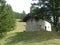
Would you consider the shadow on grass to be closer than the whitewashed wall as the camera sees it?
Yes

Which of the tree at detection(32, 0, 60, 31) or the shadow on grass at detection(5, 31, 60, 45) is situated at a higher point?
the tree at detection(32, 0, 60, 31)

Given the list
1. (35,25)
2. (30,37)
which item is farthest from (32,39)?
(35,25)

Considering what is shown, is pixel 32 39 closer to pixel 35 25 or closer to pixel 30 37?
pixel 30 37

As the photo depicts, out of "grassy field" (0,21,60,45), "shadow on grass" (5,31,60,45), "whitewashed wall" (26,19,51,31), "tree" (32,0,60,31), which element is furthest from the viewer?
"whitewashed wall" (26,19,51,31)

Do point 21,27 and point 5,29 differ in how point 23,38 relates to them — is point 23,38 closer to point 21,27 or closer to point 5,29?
point 5,29

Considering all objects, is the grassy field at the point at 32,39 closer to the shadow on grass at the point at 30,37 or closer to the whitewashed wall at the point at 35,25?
the shadow on grass at the point at 30,37

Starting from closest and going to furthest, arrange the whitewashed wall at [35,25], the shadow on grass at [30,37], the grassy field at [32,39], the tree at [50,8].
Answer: the grassy field at [32,39] → the shadow on grass at [30,37] → the tree at [50,8] → the whitewashed wall at [35,25]

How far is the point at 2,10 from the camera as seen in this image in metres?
35.1

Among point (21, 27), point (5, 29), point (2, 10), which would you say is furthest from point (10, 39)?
point (21, 27)

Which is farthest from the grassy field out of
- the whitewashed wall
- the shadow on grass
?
the whitewashed wall

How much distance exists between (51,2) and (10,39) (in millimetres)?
11571

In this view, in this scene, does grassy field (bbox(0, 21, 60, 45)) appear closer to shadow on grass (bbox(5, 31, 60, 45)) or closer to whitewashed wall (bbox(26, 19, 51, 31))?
shadow on grass (bbox(5, 31, 60, 45))

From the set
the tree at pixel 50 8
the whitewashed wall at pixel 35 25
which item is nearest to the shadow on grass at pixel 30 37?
the tree at pixel 50 8

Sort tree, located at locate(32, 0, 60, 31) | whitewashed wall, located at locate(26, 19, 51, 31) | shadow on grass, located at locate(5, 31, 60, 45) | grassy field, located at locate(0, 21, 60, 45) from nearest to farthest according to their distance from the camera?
grassy field, located at locate(0, 21, 60, 45) → shadow on grass, located at locate(5, 31, 60, 45) → tree, located at locate(32, 0, 60, 31) → whitewashed wall, located at locate(26, 19, 51, 31)
